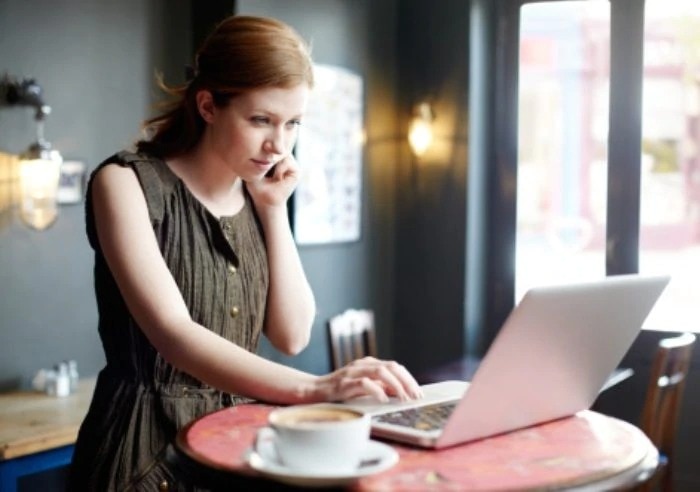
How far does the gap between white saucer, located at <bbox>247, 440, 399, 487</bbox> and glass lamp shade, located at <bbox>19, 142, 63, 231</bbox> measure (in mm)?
2341

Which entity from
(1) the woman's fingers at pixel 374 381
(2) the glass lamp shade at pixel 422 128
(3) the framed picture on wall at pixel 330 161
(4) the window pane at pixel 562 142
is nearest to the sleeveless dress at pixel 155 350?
(1) the woman's fingers at pixel 374 381

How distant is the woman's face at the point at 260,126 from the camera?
1.63 m

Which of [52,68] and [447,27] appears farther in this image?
[447,27]

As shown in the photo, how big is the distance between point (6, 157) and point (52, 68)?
35cm

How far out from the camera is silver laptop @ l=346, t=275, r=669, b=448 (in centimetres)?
125

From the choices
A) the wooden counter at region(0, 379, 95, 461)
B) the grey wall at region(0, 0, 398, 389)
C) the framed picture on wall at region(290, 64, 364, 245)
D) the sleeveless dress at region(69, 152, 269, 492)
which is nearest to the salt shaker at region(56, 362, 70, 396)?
the wooden counter at region(0, 379, 95, 461)

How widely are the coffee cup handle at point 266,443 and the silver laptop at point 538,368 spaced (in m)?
0.13

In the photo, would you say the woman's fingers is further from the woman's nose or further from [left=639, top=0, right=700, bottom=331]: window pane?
[left=639, top=0, right=700, bottom=331]: window pane

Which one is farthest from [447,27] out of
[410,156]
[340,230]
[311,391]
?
[311,391]

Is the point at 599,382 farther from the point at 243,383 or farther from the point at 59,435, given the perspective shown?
the point at 59,435

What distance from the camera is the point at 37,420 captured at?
304cm

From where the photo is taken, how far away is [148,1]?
3875 mm

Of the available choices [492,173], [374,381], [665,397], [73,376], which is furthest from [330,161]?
[374,381]

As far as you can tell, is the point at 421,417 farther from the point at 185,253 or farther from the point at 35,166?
the point at 35,166
